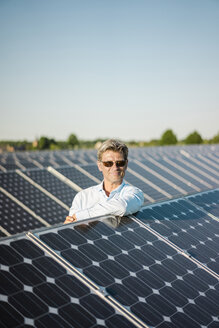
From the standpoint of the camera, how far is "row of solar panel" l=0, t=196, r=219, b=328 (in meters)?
2.80

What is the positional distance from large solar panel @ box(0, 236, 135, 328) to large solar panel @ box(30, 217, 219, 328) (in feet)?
0.55

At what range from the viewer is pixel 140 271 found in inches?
144

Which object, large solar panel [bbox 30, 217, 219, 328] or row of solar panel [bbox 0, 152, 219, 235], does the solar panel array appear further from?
row of solar panel [bbox 0, 152, 219, 235]

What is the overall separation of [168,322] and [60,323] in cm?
108

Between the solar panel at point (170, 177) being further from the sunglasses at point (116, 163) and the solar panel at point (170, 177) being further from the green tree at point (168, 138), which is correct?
the green tree at point (168, 138)

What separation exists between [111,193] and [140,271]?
1650 mm

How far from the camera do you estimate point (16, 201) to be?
1452cm

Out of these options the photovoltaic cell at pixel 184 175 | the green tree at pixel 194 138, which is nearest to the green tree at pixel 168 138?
the green tree at pixel 194 138

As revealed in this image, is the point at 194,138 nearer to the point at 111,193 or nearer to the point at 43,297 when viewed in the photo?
the point at 111,193

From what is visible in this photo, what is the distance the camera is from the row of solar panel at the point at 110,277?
280cm

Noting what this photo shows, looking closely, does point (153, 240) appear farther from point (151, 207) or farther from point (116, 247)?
point (151, 207)

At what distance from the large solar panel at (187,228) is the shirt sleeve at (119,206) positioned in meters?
0.30

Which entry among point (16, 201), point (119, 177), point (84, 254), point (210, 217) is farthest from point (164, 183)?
point (84, 254)

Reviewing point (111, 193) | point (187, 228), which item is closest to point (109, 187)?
point (111, 193)
